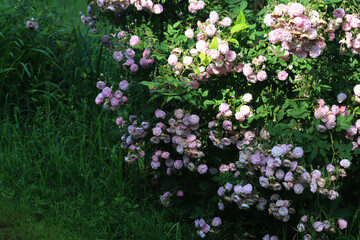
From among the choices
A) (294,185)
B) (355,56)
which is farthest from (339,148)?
(355,56)

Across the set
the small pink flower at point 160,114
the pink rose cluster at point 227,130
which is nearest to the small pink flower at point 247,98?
the pink rose cluster at point 227,130

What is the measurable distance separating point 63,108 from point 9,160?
73cm

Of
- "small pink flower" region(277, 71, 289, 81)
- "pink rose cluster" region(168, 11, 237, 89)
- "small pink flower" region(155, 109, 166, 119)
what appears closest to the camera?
"pink rose cluster" region(168, 11, 237, 89)

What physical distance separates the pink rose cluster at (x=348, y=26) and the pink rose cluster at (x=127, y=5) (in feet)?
3.82

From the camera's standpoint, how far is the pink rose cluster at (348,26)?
2693mm

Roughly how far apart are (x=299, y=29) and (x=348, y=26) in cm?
47

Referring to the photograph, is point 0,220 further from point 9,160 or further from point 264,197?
point 264,197

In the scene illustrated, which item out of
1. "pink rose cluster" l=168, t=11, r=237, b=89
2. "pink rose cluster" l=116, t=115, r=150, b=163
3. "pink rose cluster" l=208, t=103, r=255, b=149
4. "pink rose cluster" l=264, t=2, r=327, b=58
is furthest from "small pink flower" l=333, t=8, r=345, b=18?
"pink rose cluster" l=116, t=115, r=150, b=163

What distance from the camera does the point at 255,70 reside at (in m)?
2.90

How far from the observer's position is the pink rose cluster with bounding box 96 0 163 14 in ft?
10.6

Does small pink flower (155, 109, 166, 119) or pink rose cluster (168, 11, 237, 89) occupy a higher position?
pink rose cluster (168, 11, 237, 89)

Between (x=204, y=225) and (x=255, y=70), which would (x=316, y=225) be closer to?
(x=204, y=225)

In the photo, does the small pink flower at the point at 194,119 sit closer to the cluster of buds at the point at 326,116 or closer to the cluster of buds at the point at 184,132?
the cluster of buds at the point at 184,132

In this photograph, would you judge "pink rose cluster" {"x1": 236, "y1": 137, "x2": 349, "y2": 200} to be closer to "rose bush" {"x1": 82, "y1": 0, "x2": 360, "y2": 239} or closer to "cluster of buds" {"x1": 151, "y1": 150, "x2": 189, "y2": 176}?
"rose bush" {"x1": 82, "y1": 0, "x2": 360, "y2": 239}
